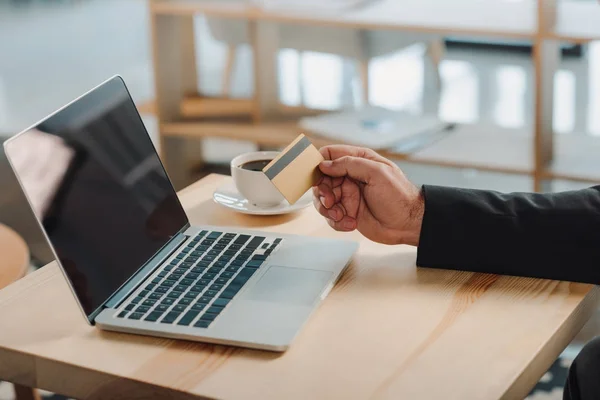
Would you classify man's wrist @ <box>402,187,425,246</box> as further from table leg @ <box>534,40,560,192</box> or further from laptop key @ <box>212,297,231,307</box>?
table leg @ <box>534,40,560,192</box>

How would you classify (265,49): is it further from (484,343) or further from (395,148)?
(484,343)

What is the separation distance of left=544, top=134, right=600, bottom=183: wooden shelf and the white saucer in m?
1.31

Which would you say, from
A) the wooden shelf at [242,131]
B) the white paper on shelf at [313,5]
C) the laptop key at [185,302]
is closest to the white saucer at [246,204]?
the laptop key at [185,302]

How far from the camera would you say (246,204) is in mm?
1416

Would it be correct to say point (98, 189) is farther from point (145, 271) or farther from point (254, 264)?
point (254, 264)

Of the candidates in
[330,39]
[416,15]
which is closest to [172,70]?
[330,39]

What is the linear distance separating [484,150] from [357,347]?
1.89m

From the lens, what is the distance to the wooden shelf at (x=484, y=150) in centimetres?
269

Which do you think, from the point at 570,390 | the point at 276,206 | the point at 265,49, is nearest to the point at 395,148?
the point at 265,49

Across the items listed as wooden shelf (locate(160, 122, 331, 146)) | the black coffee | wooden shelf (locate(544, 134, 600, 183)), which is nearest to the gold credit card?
the black coffee

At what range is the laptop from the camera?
1.03 metres

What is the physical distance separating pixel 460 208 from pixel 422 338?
26cm

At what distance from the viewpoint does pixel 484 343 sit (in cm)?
100

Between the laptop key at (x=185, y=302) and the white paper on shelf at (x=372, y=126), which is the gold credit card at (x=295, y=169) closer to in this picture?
the laptop key at (x=185, y=302)
